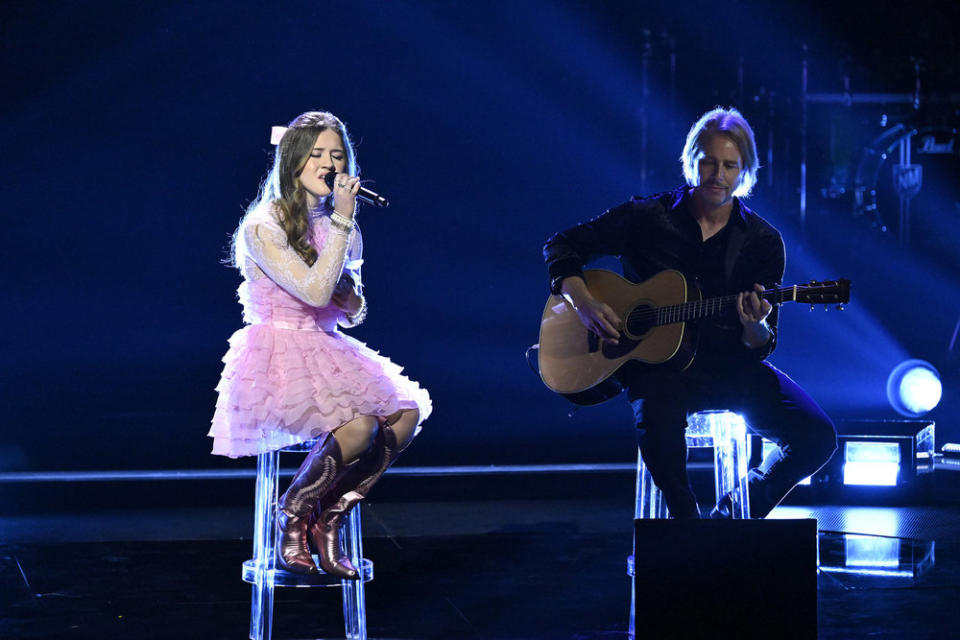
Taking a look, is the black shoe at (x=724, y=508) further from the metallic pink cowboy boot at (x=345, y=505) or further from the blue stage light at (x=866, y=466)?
the blue stage light at (x=866, y=466)

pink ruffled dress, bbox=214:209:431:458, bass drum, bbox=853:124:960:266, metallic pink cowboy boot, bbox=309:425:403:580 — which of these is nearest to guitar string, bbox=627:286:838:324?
pink ruffled dress, bbox=214:209:431:458

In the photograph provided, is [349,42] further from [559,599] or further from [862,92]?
[559,599]

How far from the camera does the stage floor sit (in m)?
2.93

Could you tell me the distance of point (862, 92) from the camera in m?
6.38

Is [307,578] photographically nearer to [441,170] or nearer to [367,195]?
[367,195]

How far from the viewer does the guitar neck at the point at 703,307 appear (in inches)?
111

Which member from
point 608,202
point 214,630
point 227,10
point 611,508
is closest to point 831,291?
point 214,630

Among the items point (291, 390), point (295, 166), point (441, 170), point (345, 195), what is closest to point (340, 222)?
point (345, 195)

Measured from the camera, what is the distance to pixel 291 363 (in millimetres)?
2652

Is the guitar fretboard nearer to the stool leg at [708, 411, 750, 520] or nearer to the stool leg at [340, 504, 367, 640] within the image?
the stool leg at [708, 411, 750, 520]

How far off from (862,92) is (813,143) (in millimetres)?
385

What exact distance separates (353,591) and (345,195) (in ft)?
3.04

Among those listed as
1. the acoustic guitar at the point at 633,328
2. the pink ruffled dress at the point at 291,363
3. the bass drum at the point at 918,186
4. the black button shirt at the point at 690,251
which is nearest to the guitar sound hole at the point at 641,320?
the acoustic guitar at the point at 633,328

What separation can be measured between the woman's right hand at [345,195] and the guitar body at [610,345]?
75 centimetres
